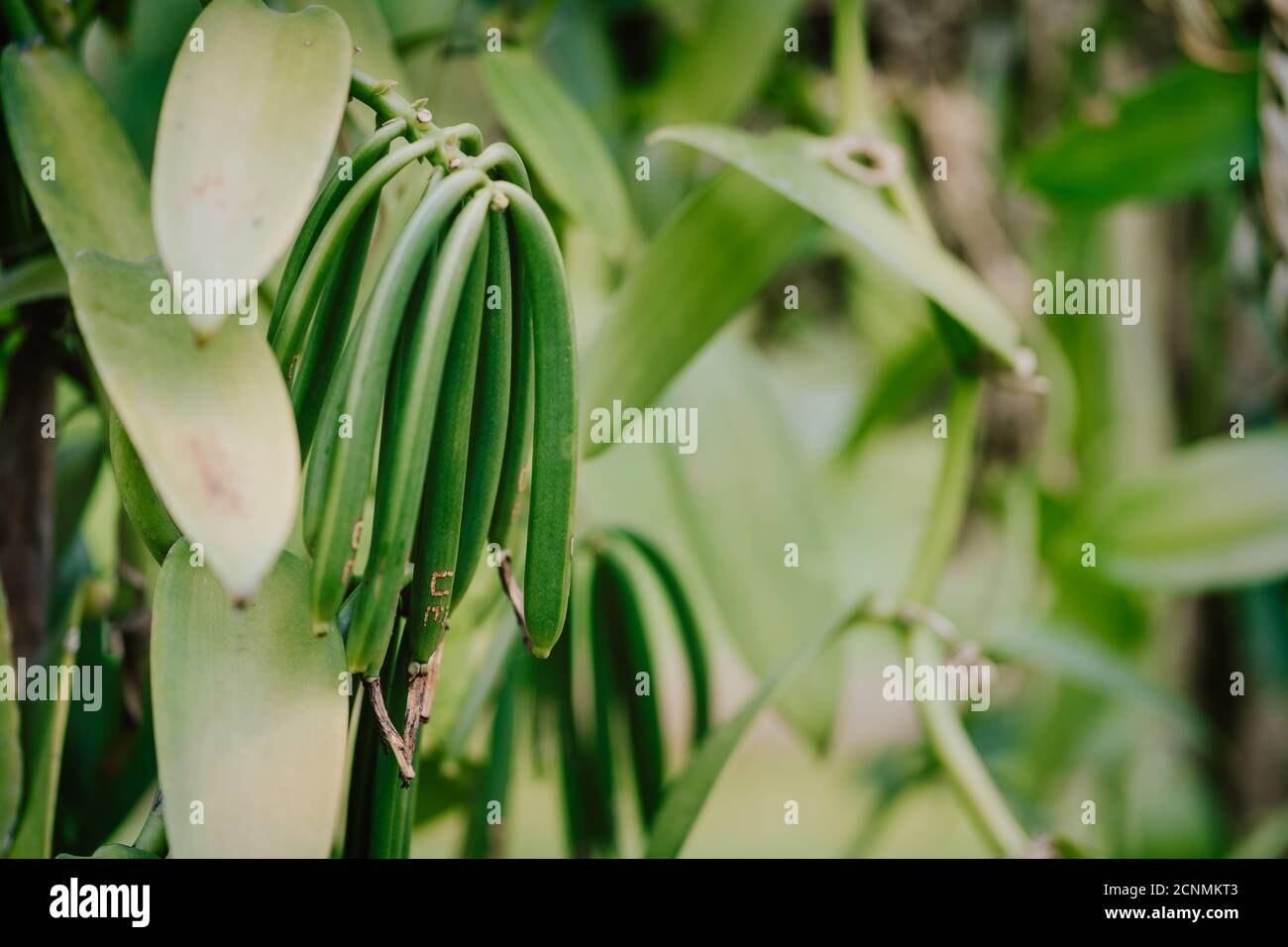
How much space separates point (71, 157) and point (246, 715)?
214 mm

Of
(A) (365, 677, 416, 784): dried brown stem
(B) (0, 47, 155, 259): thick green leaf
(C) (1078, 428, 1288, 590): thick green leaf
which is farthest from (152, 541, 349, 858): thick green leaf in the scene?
(C) (1078, 428, 1288, 590): thick green leaf

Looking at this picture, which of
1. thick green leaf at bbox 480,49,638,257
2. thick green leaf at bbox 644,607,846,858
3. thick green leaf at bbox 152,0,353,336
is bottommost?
thick green leaf at bbox 644,607,846,858

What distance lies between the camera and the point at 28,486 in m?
0.42

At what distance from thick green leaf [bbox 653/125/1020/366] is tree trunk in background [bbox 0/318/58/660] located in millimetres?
277

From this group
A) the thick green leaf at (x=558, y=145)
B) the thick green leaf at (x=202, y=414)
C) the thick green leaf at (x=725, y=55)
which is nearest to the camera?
the thick green leaf at (x=202, y=414)

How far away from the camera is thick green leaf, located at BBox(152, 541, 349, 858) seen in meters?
0.24

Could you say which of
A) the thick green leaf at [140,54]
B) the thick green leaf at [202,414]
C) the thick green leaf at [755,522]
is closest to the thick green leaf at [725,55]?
the thick green leaf at [755,522]

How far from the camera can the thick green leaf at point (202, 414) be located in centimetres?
21

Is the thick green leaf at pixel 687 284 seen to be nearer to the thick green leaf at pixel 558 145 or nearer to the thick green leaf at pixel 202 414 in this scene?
the thick green leaf at pixel 558 145

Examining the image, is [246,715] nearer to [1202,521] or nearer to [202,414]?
[202,414]

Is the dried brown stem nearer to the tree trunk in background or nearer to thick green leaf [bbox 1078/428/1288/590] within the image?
the tree trunk in background

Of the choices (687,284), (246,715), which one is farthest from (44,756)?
(687,284)

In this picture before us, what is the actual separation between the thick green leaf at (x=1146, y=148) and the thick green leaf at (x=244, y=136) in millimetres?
500
